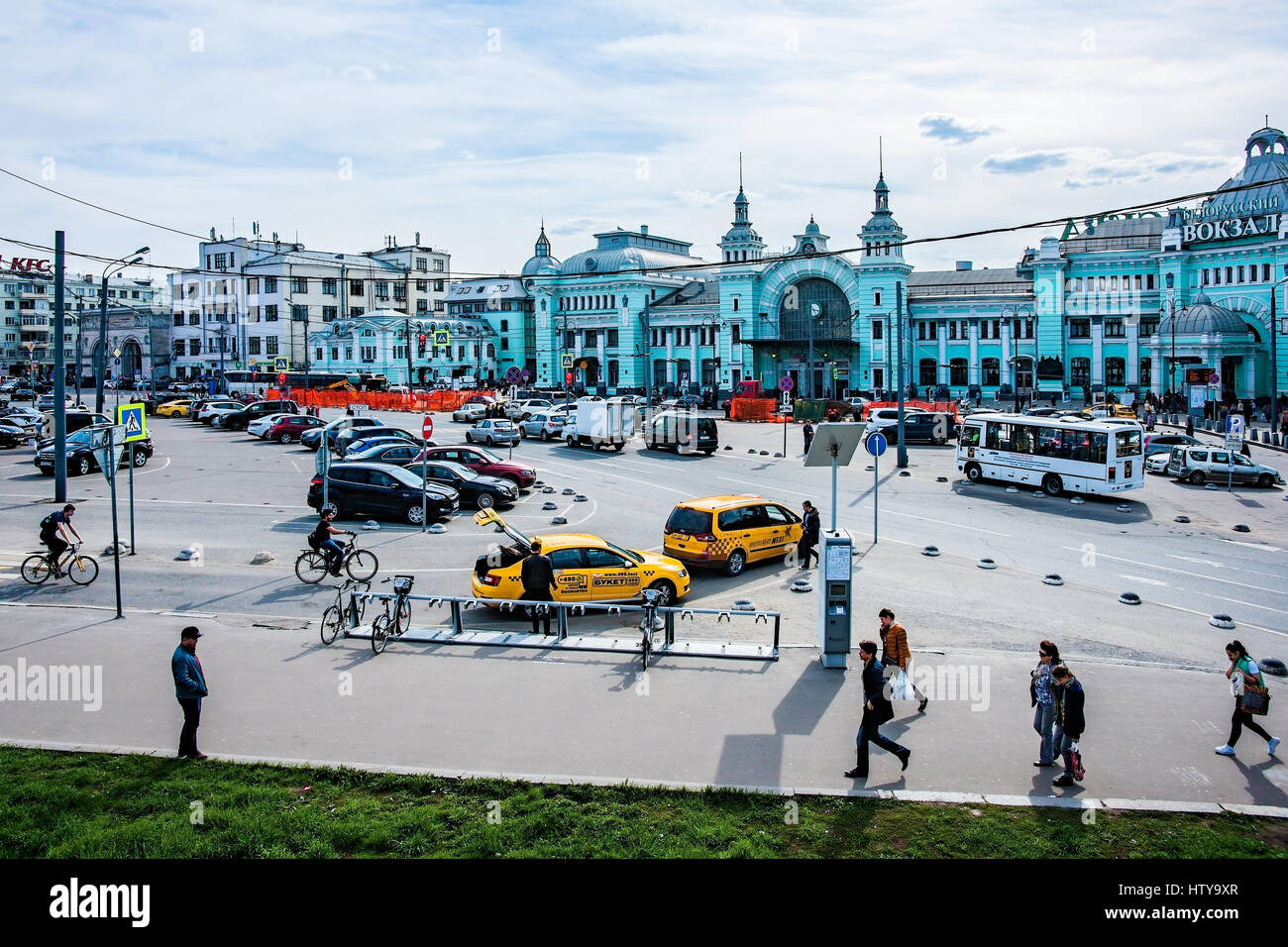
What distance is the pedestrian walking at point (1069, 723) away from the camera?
9445mm

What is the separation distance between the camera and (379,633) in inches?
555

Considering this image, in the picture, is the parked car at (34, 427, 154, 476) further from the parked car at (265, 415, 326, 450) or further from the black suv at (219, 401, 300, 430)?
the black suv at (219, 401, 300, 430)

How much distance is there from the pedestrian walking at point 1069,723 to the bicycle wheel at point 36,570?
54.7ft

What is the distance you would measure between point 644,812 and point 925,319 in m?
73.3

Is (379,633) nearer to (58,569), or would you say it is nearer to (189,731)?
(189,731)

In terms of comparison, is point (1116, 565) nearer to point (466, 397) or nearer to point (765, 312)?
point (466, 397)

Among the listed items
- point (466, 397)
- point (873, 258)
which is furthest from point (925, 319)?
point (466, 397)

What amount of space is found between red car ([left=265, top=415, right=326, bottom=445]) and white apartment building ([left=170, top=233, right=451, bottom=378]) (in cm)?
5773

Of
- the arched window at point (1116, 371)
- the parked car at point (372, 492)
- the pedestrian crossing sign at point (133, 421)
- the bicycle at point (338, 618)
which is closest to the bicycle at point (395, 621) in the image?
the bicycle at point (338, 618)

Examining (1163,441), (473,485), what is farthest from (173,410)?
(1163,441)

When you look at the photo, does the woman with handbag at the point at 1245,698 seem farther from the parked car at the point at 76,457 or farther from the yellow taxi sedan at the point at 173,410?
the yellow taxi sedan at the point at 173,410

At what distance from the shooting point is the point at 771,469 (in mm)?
35531

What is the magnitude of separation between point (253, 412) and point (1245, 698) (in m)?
47.0
